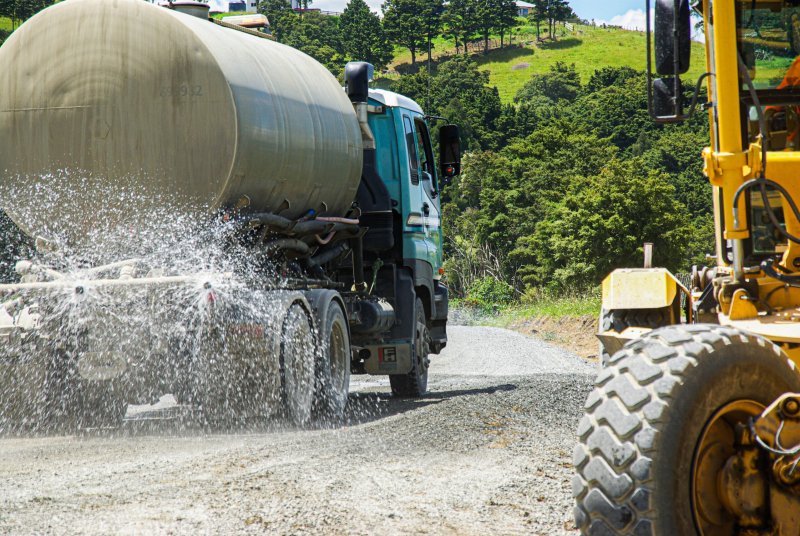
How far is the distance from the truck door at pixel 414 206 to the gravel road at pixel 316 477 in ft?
9.32

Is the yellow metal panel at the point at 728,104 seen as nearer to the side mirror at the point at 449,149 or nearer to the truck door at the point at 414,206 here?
the truck door at the point at 414,206

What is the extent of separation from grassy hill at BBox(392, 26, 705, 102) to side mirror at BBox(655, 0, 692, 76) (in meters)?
147

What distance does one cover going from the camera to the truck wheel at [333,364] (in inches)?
407

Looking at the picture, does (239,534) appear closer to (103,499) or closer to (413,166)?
(103,499)

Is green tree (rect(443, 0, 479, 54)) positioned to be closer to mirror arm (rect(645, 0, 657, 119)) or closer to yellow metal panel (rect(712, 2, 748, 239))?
yellow metal panel (rect(712, 2, 748, 239))

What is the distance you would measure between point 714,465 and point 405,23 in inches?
6820

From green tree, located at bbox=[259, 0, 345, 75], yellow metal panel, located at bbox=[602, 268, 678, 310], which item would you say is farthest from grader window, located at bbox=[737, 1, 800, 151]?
green tree, located at bbox=[259, 0, 345, 75]

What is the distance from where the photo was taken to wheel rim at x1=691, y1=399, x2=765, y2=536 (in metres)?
3.39

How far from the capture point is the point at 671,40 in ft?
17.2

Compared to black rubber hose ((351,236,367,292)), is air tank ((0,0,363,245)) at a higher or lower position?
higher

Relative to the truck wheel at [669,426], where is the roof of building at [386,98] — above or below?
above

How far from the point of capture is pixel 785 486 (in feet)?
11.2

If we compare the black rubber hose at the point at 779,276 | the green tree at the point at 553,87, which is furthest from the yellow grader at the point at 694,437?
the green tree at the point at 553,87

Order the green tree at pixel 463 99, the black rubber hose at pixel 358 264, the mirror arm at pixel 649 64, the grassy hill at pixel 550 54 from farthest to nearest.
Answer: the grassy hill at pixel 550 54 < the green tree at pixel 463 99 < the black rubber hose at pixel 358 264 < the mirror arm at pixel 649 64
